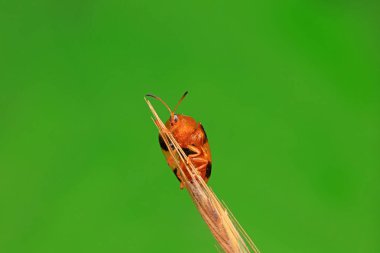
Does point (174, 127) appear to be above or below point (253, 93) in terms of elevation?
below

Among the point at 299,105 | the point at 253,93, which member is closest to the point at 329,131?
the point at 299,105

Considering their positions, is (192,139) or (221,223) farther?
(192,139)

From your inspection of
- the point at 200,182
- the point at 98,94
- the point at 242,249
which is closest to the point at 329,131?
the point at 98,94

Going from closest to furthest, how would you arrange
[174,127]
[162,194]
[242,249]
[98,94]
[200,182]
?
1. [242,249]
2. [200,182]
3. [174,127]
4. [162,194]
5. [98,94]

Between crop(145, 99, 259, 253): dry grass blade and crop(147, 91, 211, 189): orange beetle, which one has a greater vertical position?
crop(145, 99, 259, 253): dry grass blade

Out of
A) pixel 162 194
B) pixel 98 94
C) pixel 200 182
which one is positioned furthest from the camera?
pixel 98 94

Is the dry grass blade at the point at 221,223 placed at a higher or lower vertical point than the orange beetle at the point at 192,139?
higher

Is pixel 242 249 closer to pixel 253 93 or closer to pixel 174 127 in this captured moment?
pixel 174 127

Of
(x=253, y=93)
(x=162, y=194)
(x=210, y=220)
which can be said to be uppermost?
(x=253, y=93)

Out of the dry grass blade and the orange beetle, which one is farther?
the orange beetle

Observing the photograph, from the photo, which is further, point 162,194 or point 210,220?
point 162,194

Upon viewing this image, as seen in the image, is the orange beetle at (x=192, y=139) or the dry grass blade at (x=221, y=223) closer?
the dry grass blade at (x=221, y=223)
